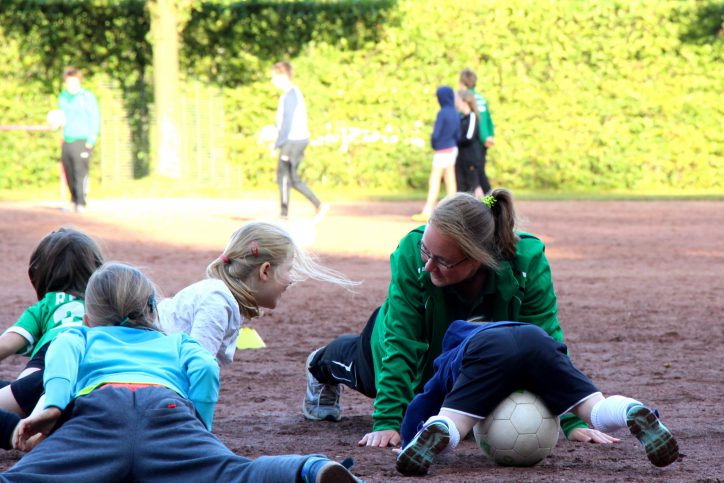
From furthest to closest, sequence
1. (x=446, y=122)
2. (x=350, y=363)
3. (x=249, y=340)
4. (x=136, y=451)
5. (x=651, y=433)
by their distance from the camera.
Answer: (x=446, y=122) < (x=249, y=340) < (x=350, y=363) < (x=651, y=433) < (x=136, y=451)

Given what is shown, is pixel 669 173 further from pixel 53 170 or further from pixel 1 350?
pixel 1 350

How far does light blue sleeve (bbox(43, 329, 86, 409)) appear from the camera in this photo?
3654 millimetres

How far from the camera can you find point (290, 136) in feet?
48.3

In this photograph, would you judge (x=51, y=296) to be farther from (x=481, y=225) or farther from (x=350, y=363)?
(x=481, y=225)

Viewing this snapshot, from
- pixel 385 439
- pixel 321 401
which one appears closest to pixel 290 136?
pixel 321 401

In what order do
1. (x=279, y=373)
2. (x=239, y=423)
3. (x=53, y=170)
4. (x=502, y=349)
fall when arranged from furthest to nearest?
(x=53, y=170), (x=279, y=373), (x=239, y=423), (x=502, y=349)

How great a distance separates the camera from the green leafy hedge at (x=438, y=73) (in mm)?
21078

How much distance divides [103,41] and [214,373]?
59.9ft

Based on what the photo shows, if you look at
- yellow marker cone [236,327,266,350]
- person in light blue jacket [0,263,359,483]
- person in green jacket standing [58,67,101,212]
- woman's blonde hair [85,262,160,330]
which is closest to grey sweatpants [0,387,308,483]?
person in light blue jacket [0,263,359,483]

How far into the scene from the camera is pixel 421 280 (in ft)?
14.9

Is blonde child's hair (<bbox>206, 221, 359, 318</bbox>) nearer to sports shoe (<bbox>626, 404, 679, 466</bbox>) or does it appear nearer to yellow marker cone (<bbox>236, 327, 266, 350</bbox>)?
sports shoe (<bbox>626, 404, 679, 466</bbox>)

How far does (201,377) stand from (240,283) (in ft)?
2.66

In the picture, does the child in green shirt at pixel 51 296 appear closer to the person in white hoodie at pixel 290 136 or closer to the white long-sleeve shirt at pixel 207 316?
the white long-sleeve shirt at pixel 207 316

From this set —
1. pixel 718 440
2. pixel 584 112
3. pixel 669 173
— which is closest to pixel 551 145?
pixel 584 112
